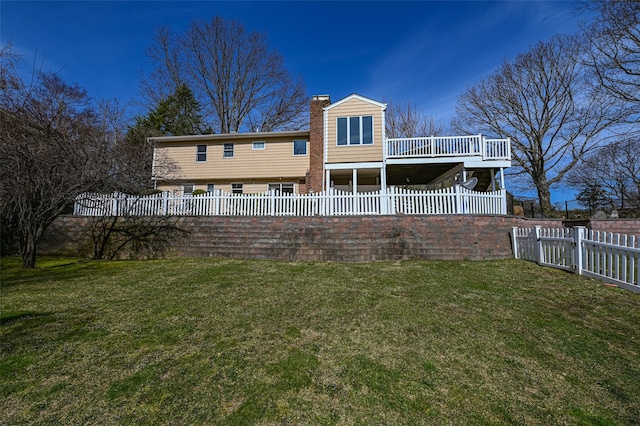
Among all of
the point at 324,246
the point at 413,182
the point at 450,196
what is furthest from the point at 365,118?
the point at 324,246

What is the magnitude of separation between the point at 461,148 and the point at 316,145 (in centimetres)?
650

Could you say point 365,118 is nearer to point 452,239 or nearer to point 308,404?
point 452,239

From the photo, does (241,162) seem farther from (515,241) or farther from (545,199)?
(545,199)

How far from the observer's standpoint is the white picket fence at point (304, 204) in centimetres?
890

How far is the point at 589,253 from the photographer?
574cm

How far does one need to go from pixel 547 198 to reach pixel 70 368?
23.9 m

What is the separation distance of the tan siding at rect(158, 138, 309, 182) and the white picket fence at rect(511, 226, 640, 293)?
35.6 feet

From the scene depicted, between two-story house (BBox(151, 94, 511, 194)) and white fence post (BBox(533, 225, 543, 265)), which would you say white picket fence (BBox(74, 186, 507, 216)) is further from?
two-story house (BBox(151, 94, 511, 194))

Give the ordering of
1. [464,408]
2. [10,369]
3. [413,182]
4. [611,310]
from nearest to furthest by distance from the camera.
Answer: [464,408] → [10,369] → [611,310] → [413,182]

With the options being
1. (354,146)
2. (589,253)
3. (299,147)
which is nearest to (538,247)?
(589,253)

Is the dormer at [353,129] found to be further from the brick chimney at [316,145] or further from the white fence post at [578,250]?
the white fence post at [578,250]

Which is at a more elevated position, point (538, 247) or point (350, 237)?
point (350, 237)

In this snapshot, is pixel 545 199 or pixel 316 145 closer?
pixel 316 145

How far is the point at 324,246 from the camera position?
8.88 metres
